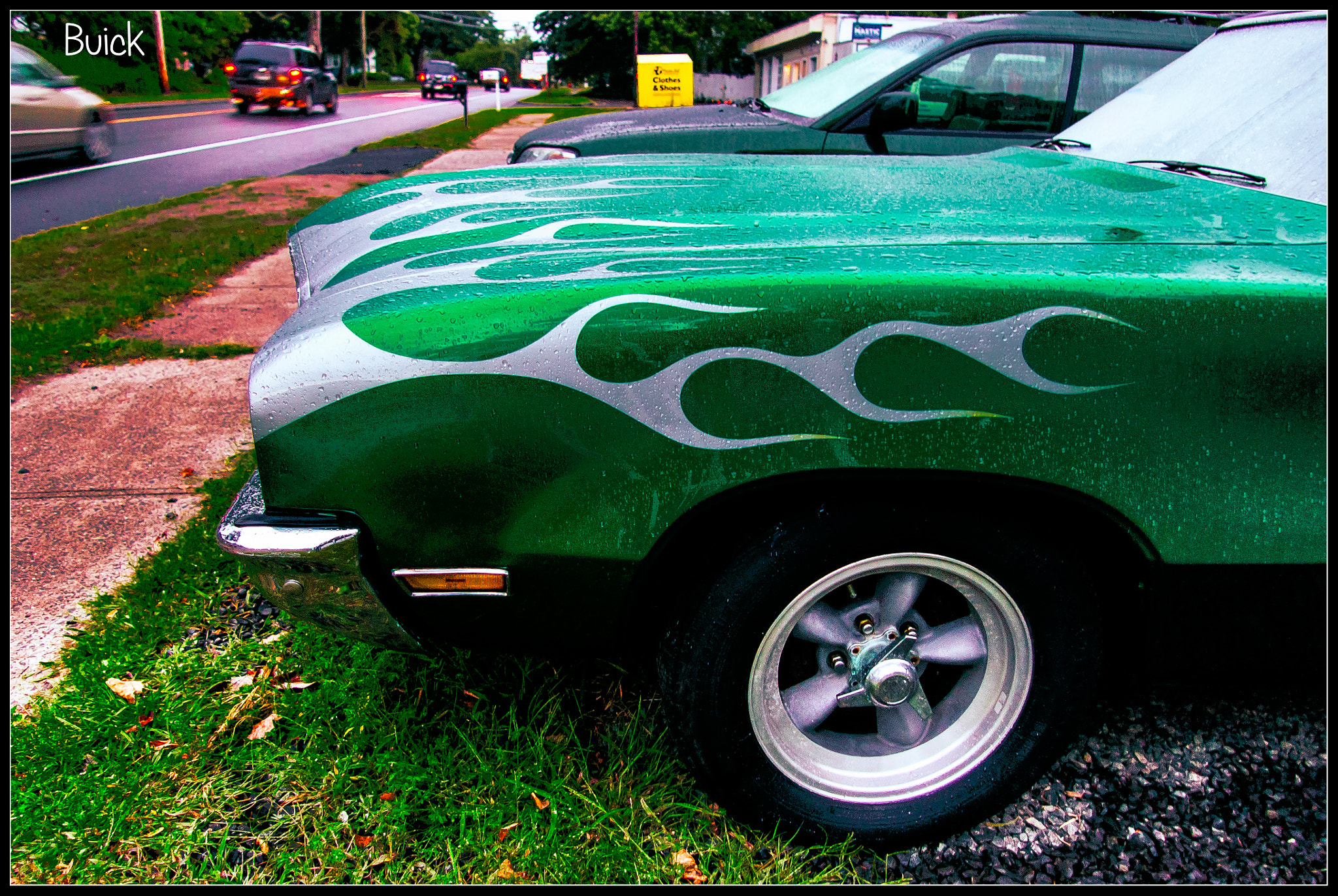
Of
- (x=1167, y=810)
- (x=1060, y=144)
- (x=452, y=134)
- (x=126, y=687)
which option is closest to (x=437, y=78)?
(x=452, y=134)

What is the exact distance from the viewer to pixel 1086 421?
4.66ft

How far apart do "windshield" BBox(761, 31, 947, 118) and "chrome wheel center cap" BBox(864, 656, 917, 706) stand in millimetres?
4212

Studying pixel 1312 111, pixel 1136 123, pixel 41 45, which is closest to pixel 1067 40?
pixel 1136 123

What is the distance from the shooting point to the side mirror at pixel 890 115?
4.59 metres

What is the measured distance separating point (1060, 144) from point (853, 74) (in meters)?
2.98

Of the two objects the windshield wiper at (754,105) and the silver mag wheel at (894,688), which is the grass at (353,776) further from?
the windshield wiper at (754,105)

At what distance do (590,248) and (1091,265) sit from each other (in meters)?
0.91

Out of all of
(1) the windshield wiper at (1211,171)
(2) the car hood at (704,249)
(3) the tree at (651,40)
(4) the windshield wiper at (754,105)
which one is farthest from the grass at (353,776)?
(3) the tree at (651,40)

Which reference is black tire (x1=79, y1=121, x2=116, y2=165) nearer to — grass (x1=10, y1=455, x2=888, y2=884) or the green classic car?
grass (x1=10, y1=455, x2=888, y2=884)

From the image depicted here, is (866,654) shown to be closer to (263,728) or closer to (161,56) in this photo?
(263,728)

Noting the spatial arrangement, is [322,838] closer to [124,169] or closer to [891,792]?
[891,792]

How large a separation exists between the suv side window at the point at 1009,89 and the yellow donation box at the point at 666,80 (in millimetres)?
10576

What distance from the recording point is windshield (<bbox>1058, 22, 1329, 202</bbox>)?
200 cm

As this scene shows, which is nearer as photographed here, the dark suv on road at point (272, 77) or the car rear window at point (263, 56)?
the dark suv on road at point (272, 77)
